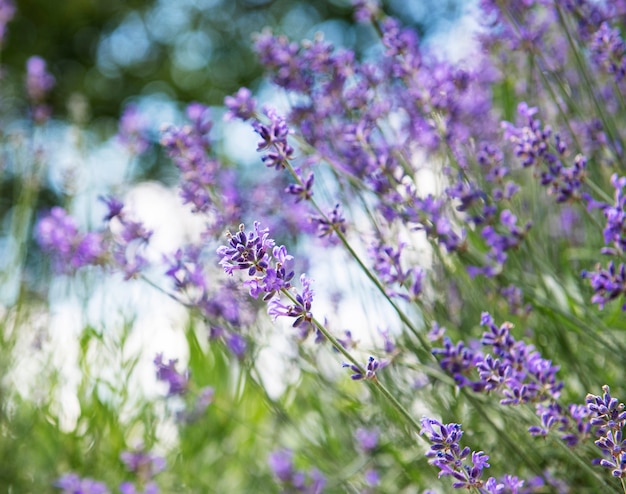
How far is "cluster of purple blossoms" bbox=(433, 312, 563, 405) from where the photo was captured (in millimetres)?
1007

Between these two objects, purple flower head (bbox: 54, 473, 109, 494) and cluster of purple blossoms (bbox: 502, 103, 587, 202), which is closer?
cluster of purple blossoms (bbox: 502, 103, 587, 202)

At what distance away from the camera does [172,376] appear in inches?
66.2

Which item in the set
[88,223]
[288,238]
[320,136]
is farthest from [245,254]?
[88,223]

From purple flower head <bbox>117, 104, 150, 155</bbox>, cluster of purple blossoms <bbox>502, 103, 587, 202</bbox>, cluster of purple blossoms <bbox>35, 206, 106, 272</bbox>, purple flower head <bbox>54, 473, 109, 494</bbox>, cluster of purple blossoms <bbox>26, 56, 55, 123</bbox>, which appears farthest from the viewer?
cluster of purple blossoms <bbox>26, 56, 55, 123</bbox>

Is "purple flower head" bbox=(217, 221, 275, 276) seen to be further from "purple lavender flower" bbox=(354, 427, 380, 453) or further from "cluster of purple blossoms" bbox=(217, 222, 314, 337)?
"purple lavender flower" bbox=(354, 427, 380, 453)

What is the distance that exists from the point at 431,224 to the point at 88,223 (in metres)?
1.28

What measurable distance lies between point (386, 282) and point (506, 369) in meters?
0.36

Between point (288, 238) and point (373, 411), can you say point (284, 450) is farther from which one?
point (288, 238)

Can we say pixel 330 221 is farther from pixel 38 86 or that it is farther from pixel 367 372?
pixel 38 86

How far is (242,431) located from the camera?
2631 mm

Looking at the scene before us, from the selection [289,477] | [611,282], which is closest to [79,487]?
[289,477]

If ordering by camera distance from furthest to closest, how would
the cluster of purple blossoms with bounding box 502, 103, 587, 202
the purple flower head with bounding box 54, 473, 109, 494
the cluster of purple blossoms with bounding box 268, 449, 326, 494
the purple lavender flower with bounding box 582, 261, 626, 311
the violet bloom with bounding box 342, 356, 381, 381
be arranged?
the purple flower head with bounding box 54, 473, 109, 494 < the cluster of purple blossoms with bounding box 268, 449, 326, 494 < the cluster of purple blossoms with bounding box 502, 103, 587, 202 < the purple lavender flower with bounding box 582, 261, 626, 311 < the violet bloom with bounding box 342, 356, 381, 381

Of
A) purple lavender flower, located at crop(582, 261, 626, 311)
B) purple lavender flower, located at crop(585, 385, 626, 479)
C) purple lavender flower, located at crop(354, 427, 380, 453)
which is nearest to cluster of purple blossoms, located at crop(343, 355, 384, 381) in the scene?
purple lavender flower, located at crop(585, 385, 626, 479)

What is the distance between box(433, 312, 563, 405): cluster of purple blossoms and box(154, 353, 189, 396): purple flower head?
2.32ft
